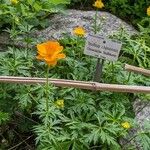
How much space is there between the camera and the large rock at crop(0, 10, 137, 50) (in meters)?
4.26

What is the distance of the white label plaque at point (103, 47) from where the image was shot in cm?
331

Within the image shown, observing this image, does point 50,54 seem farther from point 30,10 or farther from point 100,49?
point 30,10

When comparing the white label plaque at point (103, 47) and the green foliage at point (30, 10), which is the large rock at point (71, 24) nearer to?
the green foliage at point (30, 10)

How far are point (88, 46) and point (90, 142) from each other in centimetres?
78

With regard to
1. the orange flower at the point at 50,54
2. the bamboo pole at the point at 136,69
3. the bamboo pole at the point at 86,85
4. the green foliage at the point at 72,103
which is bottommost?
the green foliage at the point at 72,103

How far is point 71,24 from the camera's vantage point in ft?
14.6

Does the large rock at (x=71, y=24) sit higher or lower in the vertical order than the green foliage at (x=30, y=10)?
lower

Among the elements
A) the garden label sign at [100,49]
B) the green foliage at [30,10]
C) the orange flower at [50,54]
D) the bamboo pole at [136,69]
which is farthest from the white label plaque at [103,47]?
the green foliage at [30,10]

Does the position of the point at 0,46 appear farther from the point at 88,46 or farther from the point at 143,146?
the point at 143,146

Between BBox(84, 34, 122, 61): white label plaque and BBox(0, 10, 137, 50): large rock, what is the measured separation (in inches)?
33.8

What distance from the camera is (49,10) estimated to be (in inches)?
173

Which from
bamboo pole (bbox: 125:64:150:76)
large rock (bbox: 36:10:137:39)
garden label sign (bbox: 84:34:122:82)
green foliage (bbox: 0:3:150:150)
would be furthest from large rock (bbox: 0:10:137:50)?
bamboo pole (bbox: 125:64:150:76)

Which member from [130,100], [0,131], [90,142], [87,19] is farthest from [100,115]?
[87,19]

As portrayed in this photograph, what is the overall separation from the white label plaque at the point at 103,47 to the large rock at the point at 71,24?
2.81 ft
